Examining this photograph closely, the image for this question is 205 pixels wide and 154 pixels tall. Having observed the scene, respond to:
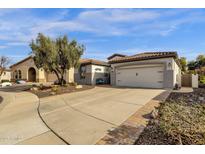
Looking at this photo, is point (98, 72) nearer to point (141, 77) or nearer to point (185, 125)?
point (141, 77)

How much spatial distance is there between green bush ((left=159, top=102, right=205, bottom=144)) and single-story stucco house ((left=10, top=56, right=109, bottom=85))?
12.1m

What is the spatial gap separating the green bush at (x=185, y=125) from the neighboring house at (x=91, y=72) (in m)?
13.0

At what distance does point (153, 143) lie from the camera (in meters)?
2.88

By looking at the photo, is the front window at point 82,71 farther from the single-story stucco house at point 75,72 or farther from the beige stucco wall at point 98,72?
the beige stucco wall at point 98,72

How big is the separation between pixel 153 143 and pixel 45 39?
38.5ft

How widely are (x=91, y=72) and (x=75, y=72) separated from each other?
3.70 metres

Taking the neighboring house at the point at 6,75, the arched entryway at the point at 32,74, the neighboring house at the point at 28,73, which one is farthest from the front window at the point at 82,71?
the neighboring house at the point at 6,75

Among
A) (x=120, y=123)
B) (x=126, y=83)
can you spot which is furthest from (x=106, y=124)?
(x=126, y=83)

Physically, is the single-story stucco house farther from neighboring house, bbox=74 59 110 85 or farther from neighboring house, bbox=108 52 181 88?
neighboring house, bbox=108 52 181 88

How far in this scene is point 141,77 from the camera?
13438 millimetres

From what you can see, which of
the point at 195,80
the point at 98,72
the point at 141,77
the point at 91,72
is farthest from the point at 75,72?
the point at 195,80

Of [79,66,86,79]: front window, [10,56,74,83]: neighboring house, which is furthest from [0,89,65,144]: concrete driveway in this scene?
[10,56,74,83]: neighboring house

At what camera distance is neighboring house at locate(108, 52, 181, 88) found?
11.9m

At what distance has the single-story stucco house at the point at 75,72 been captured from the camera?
57.7 ft
